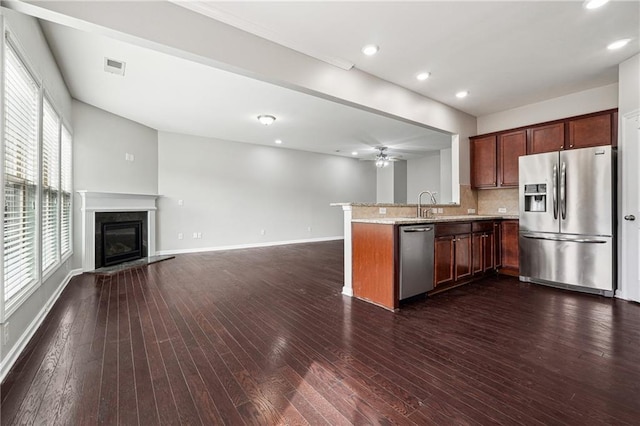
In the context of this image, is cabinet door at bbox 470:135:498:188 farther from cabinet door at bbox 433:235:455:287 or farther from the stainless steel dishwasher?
the stainless steel dishwasher

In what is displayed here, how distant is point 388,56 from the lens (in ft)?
10.2

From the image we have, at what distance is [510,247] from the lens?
441cm

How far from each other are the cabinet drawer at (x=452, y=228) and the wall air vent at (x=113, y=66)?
4426 millimetres

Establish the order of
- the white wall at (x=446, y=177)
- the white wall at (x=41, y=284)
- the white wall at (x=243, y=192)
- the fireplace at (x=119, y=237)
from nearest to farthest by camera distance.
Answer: the white wall at (x=41, y=284), the fireplace at (x=119, y=237), the white wall at (x=243, y=192), the white wall at (x=446, y=177)

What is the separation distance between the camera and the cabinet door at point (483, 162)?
15.5 ft

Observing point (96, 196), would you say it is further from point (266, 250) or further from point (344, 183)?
point (344, 183)

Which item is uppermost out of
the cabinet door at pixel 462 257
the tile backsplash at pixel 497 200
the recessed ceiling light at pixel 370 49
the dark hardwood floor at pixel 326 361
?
the recessed ceiling light at pixel 370 49

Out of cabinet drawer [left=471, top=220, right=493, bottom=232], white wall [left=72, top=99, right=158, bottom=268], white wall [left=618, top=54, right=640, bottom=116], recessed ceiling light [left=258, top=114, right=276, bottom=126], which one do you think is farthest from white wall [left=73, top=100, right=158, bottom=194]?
white wall [left=618, top=54, right=640, bottom=116]

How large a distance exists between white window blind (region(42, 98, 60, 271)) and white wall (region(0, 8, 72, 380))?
7.8 inches

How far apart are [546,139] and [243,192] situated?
6521mm

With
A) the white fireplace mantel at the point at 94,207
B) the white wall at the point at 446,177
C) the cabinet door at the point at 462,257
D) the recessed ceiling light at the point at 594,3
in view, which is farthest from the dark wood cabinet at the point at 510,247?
the white fireplace mantel at the point at 94,207

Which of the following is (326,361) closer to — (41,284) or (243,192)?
(41,284)

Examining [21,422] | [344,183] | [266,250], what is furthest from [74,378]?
[344,183]

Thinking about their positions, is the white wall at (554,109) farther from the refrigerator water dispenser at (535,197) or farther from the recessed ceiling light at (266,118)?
the recessed ceiling light at (266,118)
